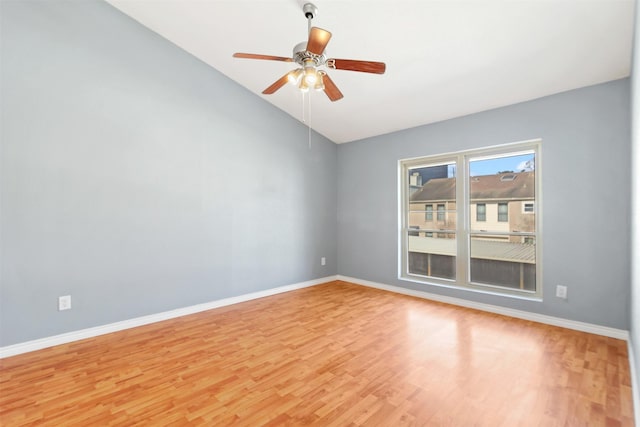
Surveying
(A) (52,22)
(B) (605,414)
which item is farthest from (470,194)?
(A) (52,22)

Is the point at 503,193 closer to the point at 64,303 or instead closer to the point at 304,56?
the point at 304,56

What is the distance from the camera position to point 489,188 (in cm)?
385

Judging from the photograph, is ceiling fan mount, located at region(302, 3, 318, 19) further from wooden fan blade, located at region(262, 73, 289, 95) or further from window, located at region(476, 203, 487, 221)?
window, located at region(476, 203, 487, 221)

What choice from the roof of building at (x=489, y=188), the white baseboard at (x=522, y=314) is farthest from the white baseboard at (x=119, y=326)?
the roof of building at (x=489, y=188)

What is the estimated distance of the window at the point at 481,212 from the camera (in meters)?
3.87

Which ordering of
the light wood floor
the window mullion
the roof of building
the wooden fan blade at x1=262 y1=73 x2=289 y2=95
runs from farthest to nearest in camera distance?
1. the window mullion
2. the roof of building
3. the wooden fan blade at x1=262 y1=73 x2=289 y2=95
4. the light wood floor

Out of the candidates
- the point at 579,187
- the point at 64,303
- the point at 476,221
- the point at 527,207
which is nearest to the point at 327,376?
the point at 64,303

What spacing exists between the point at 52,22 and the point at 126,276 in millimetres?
2570

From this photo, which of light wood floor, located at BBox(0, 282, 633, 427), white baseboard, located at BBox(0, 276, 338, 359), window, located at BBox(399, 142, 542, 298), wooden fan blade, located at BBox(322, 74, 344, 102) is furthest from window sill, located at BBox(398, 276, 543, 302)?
wooden fan blade, located at BBox(322, 74, 344, 102)

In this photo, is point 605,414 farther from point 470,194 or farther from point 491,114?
point 491,114

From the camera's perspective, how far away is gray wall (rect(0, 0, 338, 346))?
2.57m

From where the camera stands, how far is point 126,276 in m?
3.12

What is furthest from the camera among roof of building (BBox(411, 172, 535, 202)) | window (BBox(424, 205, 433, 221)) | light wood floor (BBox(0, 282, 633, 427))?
window (BBox(424, 205, 433, 221))

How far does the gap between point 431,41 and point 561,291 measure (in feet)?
9.92
